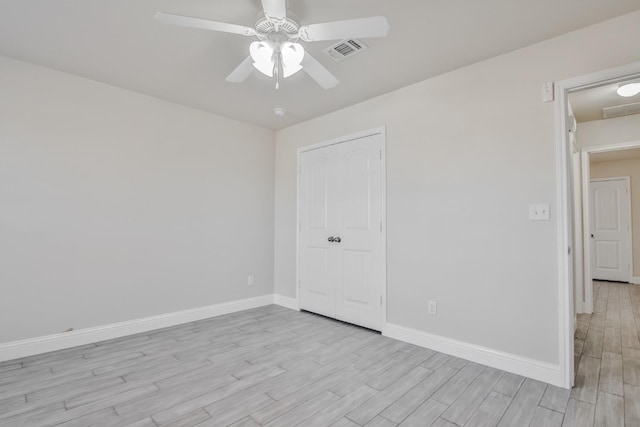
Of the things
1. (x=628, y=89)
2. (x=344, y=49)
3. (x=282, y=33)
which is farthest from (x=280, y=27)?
(x=628, y=89)

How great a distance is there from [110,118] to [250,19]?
1.96 m

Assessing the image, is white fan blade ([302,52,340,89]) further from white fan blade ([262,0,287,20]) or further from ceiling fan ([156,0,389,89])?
white fan blade ([262,0,287,20])

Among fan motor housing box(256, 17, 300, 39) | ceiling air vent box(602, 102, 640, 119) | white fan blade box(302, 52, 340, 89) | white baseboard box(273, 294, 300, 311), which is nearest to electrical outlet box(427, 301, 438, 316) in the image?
white baseboard box(273, 294, 300, 311)

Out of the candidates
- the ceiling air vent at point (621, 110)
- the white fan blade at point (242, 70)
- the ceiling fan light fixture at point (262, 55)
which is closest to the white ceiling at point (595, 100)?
the ceiling air vent at point (621, 110)

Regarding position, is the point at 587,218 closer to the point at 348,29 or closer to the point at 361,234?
the point at 361,234

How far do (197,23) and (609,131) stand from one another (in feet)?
16.4

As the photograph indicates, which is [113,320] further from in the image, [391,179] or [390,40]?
[390,40]

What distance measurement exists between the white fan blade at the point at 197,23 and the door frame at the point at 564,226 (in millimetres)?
2200

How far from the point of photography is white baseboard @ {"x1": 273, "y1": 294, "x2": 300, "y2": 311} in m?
4.16

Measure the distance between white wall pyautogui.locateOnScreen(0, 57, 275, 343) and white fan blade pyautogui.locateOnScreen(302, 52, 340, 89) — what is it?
211 cm

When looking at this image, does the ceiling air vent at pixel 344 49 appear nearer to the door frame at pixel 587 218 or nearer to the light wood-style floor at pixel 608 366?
the light wood-style floor at pixel 608 366

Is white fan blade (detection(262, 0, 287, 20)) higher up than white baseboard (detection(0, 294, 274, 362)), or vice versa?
white fan blade (detection(262, 0, 287, 20))

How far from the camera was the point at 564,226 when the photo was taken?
2.20m

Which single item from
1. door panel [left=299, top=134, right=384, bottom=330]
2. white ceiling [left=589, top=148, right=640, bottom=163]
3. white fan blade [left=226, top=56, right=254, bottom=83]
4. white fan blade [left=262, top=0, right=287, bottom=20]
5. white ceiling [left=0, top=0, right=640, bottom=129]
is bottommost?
door panel [left=299, top=134, right=384, bottom=330]
